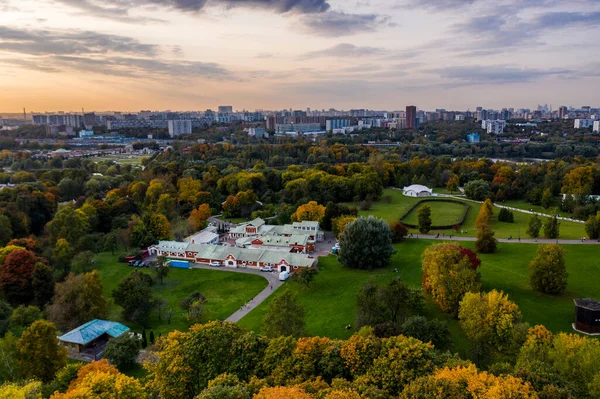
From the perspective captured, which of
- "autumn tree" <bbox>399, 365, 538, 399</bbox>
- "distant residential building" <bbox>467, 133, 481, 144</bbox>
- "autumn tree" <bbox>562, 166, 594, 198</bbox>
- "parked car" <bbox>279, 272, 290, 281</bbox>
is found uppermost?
"distant residential building" <bbox>467, 133, 481, 144</bbox>

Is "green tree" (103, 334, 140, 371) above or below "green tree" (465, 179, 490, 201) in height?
below

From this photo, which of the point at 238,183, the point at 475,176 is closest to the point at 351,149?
the point at 475,176

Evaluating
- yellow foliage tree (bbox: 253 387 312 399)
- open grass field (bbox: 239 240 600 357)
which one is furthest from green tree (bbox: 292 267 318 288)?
yellow foliage tree (bbox: 253 387 312 399)

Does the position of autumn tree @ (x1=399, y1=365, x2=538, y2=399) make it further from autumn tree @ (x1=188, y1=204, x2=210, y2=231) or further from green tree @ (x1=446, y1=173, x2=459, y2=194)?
green tree @ (x1=446, y1=173, x2=459, y2=194)

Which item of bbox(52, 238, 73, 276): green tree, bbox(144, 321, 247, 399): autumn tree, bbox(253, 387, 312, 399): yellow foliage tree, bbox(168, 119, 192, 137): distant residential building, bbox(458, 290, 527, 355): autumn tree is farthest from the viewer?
bbox(168, 119, 192, 137): distant residential building

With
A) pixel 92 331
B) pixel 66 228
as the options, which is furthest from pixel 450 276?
pixel 66 228

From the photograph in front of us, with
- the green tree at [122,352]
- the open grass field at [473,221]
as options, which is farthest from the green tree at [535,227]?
the green tree at [122,352]

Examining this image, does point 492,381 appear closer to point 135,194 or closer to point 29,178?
point 135,194
